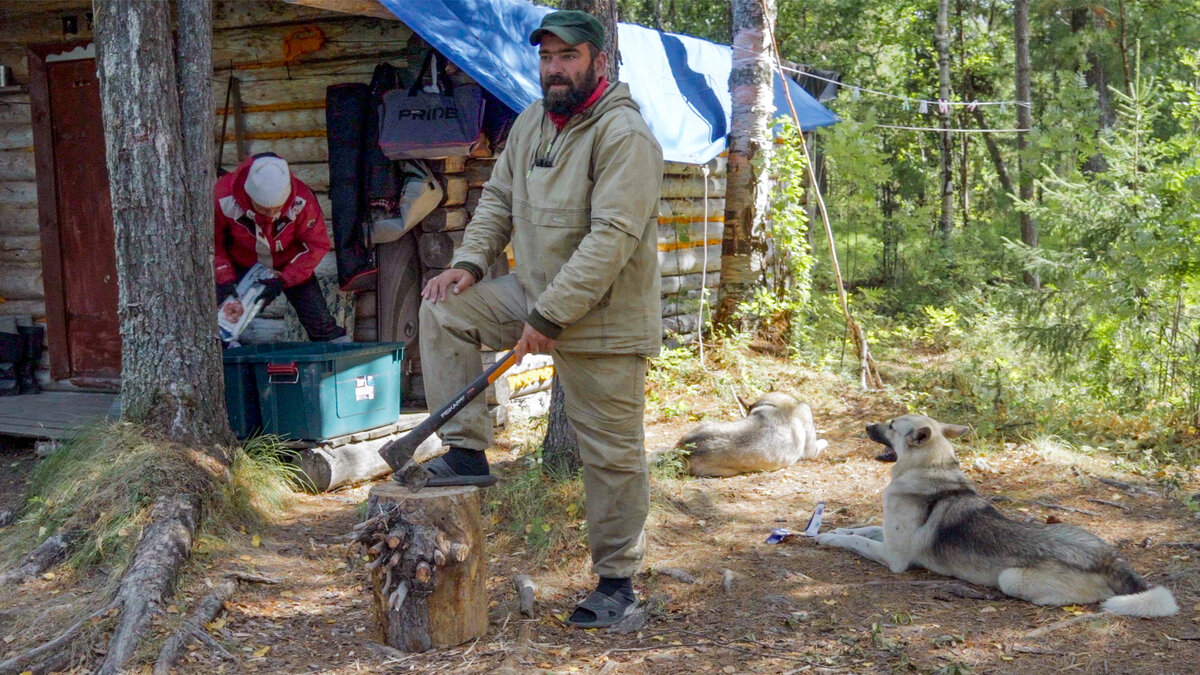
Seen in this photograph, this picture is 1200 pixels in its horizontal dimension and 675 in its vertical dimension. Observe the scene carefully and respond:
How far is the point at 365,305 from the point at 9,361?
299 centimetres

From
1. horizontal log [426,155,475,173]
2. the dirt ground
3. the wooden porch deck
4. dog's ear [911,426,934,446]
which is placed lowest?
the dirt ground

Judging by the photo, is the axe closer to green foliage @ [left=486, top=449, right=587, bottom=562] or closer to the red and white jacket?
green foliage @ [left=486, top=449, right=587, bottom=562]

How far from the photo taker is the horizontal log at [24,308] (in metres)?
8.55

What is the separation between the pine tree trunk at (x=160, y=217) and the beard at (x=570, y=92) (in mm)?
2662

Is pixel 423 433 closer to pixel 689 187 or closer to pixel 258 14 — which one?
pixel 258 14

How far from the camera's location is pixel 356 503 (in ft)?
20.6

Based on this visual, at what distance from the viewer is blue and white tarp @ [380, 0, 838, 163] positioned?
21.7 feet

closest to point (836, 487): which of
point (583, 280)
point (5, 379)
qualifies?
point (583, 280)

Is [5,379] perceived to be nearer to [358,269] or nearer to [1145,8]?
[358,269]

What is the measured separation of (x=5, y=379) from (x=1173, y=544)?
27.4ft

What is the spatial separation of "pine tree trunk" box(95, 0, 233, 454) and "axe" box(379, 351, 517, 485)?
2.19 metres

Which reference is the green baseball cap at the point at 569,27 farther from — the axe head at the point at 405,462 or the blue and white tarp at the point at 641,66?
the blue and white tarp at the point at 641,66

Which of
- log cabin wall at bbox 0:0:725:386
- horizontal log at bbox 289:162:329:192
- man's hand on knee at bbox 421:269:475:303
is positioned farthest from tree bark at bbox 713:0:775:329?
man's hand on knee at bbox 421:269:475:303

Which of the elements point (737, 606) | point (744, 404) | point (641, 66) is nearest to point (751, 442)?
point (744, 404)
